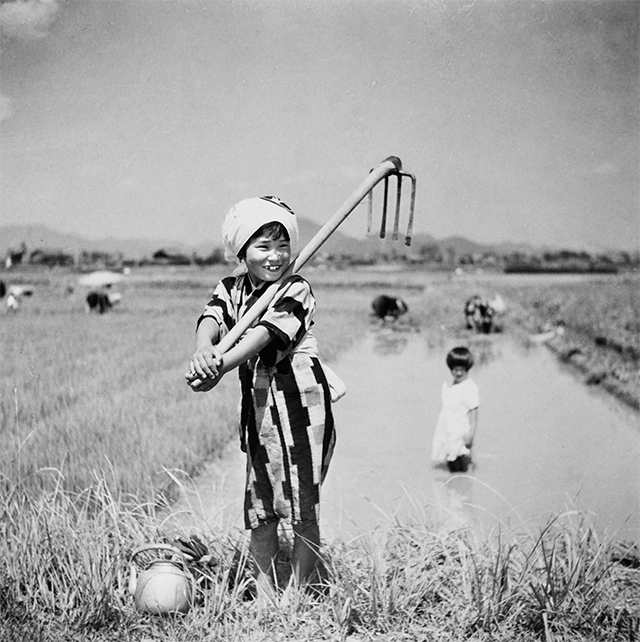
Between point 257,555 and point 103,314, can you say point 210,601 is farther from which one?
point 103,314

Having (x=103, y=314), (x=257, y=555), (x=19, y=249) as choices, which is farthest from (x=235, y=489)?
(x=103, y=314)

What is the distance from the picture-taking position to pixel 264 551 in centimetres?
Result: 258

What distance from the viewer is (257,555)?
2588 millimetres

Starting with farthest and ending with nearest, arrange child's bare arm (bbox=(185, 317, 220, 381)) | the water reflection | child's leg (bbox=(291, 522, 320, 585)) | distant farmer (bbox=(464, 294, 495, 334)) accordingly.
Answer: distant farmer (bbox=(464, 294, 495, 334)) → the water reflection → child's leg (bbox=(291, 522, 320, 585)) → child's bare arm (bbox=(185, 317, 220, 381))

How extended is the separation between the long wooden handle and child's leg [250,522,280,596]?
671 millimetres

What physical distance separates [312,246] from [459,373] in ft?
6.90

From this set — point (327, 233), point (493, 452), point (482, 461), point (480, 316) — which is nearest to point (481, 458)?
point (482, 461)

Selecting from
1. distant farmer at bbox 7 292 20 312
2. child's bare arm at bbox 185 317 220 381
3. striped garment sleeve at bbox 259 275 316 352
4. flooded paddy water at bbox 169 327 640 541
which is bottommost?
flooded paddy water at bbox 169 327 640 541

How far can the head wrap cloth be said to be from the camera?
2.39 meters

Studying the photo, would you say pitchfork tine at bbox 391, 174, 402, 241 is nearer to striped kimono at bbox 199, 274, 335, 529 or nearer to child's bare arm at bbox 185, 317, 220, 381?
striped kimono at bbox 199, 274, 335, 529

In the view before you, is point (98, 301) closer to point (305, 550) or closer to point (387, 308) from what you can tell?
point (387, 308)

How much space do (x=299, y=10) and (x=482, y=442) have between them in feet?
9.84

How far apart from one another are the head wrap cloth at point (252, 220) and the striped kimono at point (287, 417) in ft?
0.51

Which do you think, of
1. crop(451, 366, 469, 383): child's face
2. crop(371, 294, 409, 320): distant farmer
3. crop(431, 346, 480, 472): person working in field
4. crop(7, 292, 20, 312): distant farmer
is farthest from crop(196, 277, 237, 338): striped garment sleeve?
crop(371, 294, 409, 320): distant farmer
